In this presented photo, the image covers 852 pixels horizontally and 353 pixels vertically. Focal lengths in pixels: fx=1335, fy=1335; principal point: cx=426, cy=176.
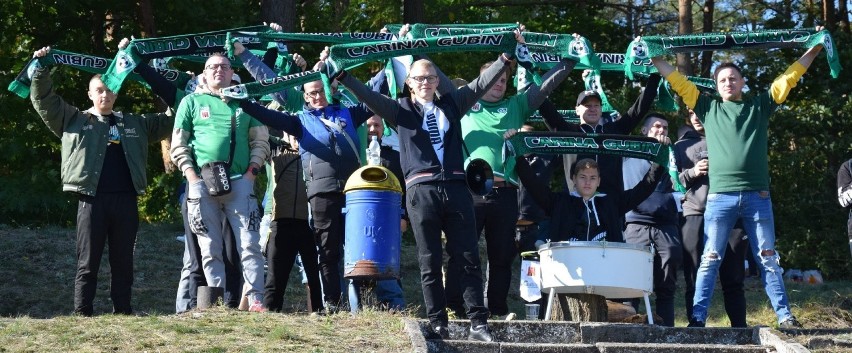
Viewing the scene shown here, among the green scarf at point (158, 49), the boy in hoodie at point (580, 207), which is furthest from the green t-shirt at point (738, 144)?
the green scarf at point (158, 49)

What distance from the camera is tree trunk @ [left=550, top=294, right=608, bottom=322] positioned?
989 cm

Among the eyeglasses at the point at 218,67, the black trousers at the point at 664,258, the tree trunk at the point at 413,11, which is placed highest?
the tree trunk at the point at 413,11

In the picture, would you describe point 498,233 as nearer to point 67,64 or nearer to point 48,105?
point 48,105

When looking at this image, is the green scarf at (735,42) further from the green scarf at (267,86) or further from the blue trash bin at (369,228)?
the green scarf at (267,86)

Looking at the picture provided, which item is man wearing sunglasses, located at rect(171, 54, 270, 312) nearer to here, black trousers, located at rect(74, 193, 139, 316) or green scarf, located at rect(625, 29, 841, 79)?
black trousers, located at rect(74, 193, 139, 316)

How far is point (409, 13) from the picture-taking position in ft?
68.5

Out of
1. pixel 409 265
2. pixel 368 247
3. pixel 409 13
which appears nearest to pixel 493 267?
pixel 368 247

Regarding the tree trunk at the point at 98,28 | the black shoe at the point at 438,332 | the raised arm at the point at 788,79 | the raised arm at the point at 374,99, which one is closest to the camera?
the black shoe at the point at 438,332

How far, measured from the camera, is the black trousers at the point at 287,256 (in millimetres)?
10766

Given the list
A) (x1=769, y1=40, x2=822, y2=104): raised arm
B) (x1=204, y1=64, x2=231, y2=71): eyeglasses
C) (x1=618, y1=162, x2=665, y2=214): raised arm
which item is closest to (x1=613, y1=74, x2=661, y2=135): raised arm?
(x1=618, y1=162, x2=665, y2=214): raised arm

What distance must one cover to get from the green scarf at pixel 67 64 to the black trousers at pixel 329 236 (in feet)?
6.45

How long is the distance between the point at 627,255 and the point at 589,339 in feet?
2.25

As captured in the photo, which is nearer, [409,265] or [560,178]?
[409,265]

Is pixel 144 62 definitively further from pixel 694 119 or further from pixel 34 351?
pixel 694 119
